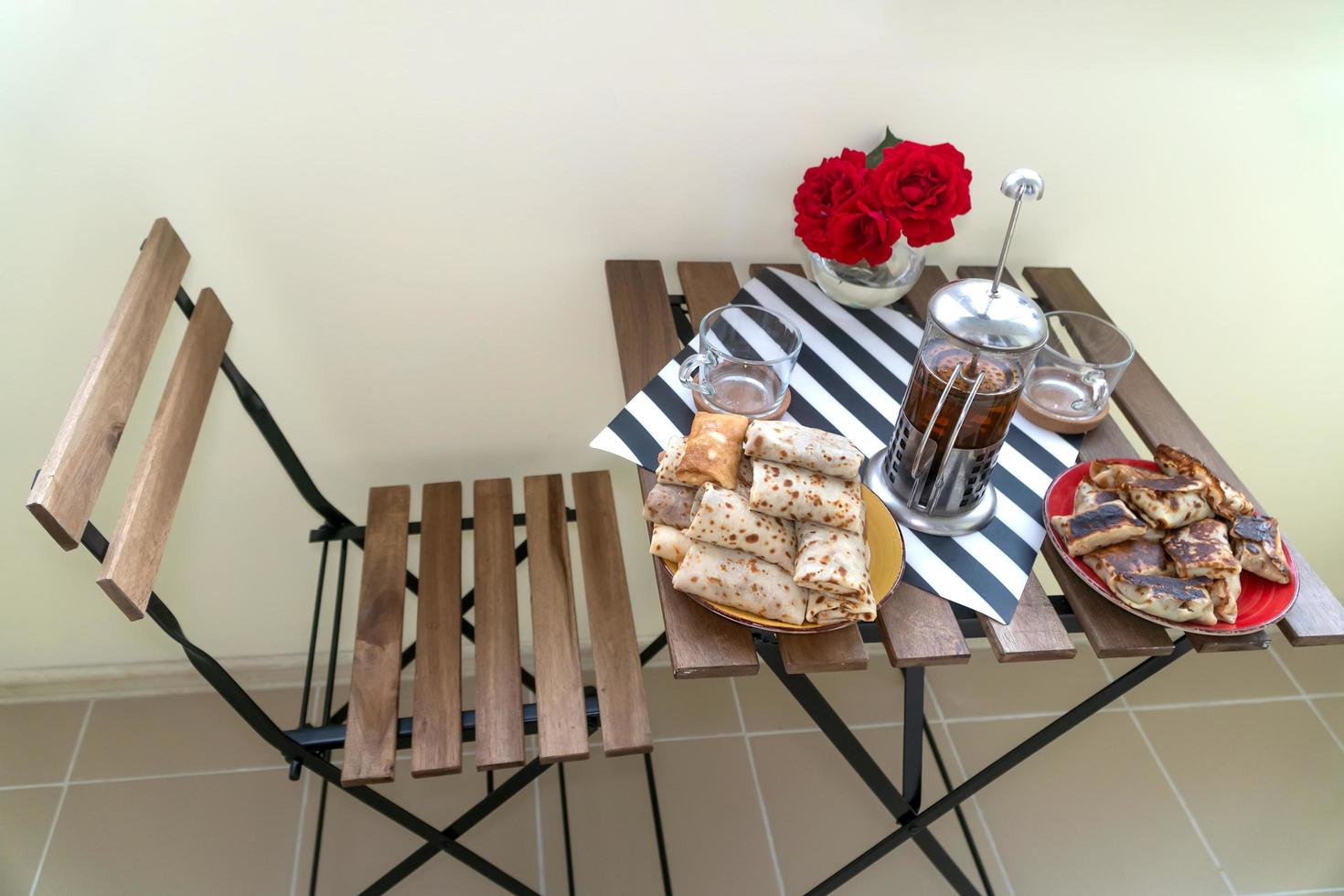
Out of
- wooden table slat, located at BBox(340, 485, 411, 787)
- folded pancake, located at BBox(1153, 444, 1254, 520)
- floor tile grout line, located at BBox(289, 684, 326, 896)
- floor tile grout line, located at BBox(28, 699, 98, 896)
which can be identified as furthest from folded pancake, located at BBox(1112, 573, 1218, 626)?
floor tile grout line, located at BBox(28, 699, 98, 896)

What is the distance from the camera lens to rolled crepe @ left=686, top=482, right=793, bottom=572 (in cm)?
104

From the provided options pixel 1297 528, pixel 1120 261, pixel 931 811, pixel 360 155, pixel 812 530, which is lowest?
pixel 1297 528

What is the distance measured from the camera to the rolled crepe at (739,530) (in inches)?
40.8

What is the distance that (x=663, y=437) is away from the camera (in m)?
1.24

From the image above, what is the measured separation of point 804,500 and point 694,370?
341 millimetres

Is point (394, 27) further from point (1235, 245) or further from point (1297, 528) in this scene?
point (1297, 528)

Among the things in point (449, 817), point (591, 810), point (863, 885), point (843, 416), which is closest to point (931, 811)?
point (863, 885)

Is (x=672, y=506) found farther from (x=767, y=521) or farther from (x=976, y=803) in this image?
(x=976, y=803)

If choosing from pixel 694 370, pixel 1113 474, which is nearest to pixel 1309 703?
pixel 1113 474

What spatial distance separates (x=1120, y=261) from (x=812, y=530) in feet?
3.39

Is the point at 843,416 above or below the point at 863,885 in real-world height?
above

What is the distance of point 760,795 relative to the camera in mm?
1986

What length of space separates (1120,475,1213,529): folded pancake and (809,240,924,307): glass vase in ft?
1.59

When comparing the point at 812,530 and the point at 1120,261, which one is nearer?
the point at 812,530
